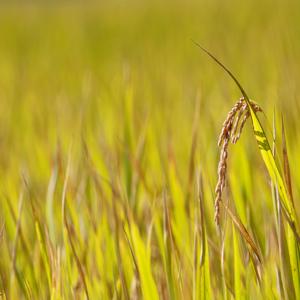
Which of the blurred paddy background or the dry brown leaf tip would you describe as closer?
the dry brown leaf tip

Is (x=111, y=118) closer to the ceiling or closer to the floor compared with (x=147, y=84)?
closer to the floor

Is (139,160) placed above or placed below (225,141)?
above

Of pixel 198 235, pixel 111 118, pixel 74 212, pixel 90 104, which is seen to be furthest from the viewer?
pixel 90 104

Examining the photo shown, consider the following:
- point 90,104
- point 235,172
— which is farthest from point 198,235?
point 90,104

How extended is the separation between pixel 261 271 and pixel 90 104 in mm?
1307

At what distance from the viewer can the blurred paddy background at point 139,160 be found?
789 mm

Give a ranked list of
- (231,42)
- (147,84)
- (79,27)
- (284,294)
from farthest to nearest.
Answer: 1. (79,27)
2. (231,42)
3. (147,84)
4. (284,294)

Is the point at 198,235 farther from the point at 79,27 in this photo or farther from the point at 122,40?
the point at 79,27

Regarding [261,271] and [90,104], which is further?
[90,104]

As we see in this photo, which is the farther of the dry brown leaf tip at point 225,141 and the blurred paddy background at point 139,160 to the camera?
the blurred paddy background at point 139,160

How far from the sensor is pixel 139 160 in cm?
114

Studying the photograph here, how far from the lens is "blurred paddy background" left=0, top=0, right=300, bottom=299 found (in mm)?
789

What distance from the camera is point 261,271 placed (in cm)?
72

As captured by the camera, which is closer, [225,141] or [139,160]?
[225,141]
